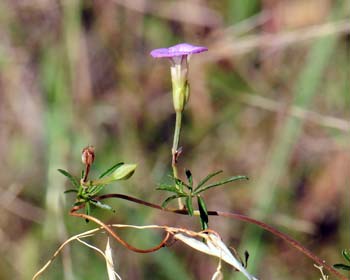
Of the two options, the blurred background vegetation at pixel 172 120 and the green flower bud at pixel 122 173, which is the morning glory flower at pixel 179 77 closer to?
the green flower bud at pixel 122 173

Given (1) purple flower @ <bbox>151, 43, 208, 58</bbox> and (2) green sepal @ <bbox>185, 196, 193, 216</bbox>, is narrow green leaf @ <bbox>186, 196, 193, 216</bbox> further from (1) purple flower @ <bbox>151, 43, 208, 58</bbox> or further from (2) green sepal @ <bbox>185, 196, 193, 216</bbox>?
(1) purple flower @ <bbox>151, 43, 208, 58</bbox>

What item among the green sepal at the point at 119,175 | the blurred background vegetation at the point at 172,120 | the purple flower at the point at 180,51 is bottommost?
the blurred background vegetation at the point at 172,120

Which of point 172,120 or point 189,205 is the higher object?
point 189,205

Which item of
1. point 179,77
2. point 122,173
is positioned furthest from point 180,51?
point 122,173

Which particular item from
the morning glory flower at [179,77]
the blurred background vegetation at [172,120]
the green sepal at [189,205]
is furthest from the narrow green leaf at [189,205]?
the blurred background vegetation at [172,120]

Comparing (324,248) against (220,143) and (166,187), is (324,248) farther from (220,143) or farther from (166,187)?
(166,187)

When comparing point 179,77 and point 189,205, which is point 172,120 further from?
point 189,205

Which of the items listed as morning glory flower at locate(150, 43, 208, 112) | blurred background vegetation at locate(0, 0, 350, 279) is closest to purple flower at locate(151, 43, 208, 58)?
morning glory flower at locate(150, 43, 208, 112)

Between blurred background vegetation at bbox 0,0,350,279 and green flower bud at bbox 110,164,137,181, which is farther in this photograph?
blurred background vegetation at bbox 0,0,350,279

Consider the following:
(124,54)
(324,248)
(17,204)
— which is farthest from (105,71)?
(324,248)
